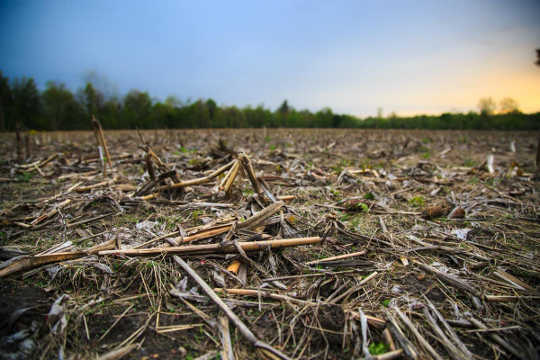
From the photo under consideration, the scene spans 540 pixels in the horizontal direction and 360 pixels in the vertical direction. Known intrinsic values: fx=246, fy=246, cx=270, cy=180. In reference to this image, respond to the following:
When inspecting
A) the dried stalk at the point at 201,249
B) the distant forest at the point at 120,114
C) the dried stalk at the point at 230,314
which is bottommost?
the dried stalk at the point at 230,314

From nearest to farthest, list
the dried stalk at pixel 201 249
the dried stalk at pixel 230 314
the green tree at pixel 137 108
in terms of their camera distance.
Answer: the dried stalk at pixel 230 314
the dried stalk at pixel 201 249
the green tree at pixel 137 108

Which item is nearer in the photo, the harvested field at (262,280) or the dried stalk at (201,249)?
the harvested field at (262,280)

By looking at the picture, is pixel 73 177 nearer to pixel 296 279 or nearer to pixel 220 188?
pixel 220 188

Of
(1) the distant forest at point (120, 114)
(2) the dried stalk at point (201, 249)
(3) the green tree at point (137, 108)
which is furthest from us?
(3) the green tree at point (137, 108)

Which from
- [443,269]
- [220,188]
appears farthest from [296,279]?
[220,188]

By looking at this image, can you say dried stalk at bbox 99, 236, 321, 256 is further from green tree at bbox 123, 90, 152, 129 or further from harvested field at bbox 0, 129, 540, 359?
green tree at bbox 123, 90, 152, 129

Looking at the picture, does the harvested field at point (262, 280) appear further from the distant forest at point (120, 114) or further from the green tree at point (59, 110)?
the green tree at point (59, 110)

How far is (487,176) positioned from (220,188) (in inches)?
296

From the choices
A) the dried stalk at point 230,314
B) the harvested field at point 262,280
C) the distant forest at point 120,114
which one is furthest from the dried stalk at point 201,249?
the distant forest at point 120,114

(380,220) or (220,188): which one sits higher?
(220,188)

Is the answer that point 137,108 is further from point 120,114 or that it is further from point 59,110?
point 59,110

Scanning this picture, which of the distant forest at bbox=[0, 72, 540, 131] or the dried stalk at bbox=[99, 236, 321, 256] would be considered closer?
the dried stalk at bbox=[99, 236, 321, 256]

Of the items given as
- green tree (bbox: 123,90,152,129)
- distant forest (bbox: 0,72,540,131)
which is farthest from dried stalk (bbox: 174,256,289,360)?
green tree (bbox: 123,90,152,129)

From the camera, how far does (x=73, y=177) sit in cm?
657
